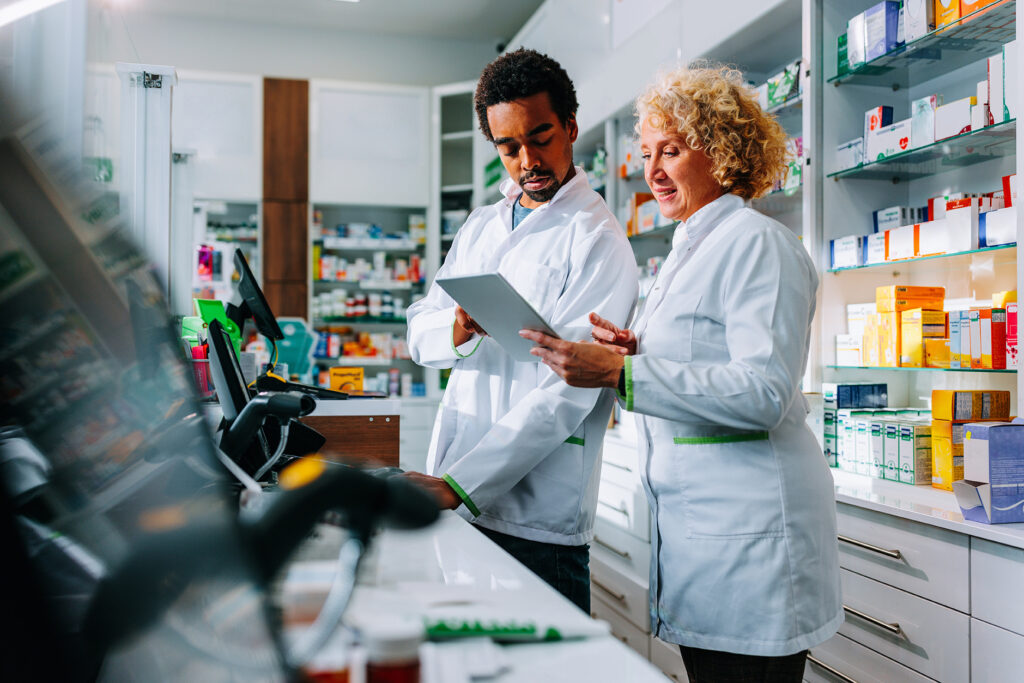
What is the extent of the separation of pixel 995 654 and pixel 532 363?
112 centimetres

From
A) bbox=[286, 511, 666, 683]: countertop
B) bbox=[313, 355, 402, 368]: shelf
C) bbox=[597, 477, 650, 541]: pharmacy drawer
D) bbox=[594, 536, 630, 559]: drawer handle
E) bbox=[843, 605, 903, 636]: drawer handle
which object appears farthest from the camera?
bbox=[313, 355, 402, 368]: shelf

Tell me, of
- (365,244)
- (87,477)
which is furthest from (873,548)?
(365,244)

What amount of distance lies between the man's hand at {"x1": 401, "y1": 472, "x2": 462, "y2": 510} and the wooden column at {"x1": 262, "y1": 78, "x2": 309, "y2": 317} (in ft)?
15.1

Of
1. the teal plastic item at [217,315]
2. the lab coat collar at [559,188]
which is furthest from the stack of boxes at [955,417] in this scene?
Answer: the teal plastic item at [217,315]

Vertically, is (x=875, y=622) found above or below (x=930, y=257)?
below

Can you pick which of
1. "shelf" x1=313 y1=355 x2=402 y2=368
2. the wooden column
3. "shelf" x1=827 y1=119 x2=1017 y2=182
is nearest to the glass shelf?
"shelf" x1=827 y1=119 x2=1017 y2=182

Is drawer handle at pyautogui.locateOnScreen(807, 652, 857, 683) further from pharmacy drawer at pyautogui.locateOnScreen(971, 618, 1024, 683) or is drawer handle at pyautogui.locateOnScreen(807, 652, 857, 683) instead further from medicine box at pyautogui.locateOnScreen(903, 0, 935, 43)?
medicine box at pyautogui.locateOnScreen(903, 0, 935, 43)

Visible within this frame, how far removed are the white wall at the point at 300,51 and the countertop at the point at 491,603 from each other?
5.88 metres

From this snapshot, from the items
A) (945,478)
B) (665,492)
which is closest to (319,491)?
(665,492)

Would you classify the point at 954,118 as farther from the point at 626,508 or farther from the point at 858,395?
the point at 626,508

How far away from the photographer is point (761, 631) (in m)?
1.17

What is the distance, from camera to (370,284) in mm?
5879

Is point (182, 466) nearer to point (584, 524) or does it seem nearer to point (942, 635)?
point (584, 524)

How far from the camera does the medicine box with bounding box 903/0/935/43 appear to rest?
6.94ft
